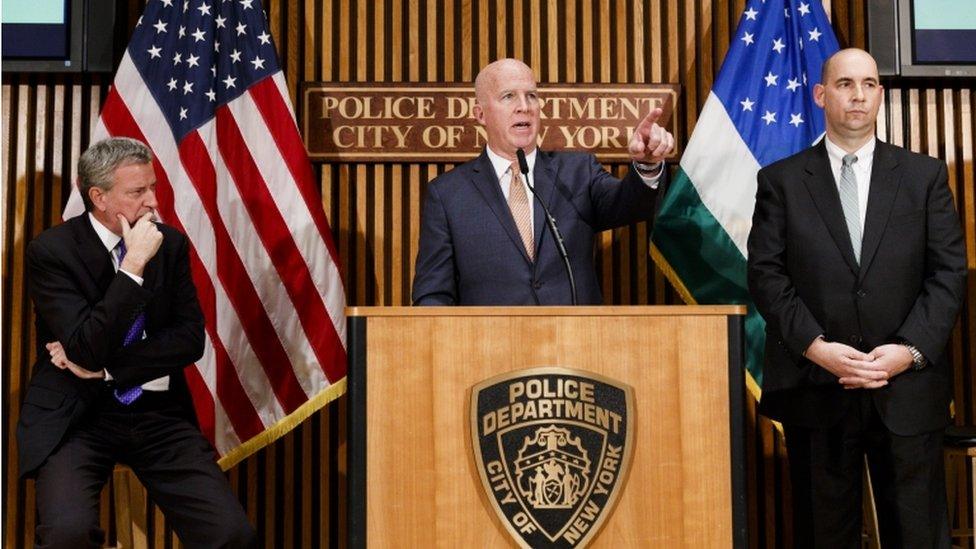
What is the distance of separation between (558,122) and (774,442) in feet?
5.35

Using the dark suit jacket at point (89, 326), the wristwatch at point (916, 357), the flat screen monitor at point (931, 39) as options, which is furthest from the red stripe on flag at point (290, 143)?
the flat screen monitor at point (931, 39)

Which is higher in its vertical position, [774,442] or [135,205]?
[135,205]

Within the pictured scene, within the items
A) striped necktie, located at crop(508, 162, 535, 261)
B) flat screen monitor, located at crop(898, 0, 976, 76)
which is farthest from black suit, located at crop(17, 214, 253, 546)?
flat screen monitor, located at crop(898, 0, 976, 76)

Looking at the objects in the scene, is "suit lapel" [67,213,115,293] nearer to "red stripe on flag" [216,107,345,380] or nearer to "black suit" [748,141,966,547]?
"red stripe on flag" [216,107,345,380]

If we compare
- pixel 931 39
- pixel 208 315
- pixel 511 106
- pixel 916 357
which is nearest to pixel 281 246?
pixel 208 315

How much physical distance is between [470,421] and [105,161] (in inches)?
65.8

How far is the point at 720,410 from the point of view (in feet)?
8.64

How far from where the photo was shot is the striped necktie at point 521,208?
3475 millimetres

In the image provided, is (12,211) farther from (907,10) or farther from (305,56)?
(907,10)

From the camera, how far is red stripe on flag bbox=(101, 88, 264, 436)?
13.9ft

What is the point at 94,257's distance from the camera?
3488mm

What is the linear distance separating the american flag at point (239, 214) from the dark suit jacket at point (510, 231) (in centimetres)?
87

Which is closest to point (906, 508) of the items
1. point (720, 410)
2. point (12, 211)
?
point (720, 410)

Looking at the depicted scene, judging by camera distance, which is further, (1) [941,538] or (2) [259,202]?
(2) [259,202]
